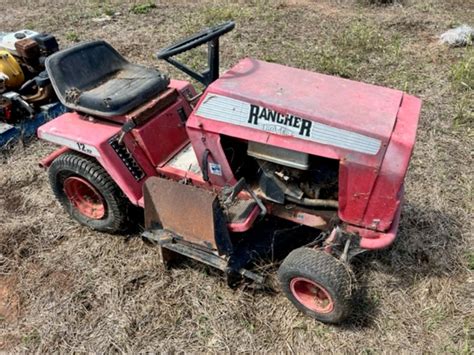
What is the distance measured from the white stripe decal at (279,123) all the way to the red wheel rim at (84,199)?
4.01 feet

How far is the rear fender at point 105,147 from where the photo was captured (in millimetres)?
2936

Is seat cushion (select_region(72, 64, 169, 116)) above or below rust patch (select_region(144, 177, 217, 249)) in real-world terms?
above

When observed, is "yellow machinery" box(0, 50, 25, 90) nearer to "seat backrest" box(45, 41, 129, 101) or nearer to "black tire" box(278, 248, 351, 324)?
"seat backrest" box(45, 41, 129, 101)

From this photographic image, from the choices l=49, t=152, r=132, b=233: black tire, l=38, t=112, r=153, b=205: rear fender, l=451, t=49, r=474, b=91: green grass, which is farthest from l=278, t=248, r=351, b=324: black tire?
l=451, t=49, r=474, b=91: green grass

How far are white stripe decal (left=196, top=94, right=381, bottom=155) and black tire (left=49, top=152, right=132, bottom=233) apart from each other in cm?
88

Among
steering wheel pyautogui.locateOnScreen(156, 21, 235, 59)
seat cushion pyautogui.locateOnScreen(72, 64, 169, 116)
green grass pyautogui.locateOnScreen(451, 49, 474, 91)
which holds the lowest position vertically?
green grass pyautogui.locateOnScreen(451, 49, 474, 91)

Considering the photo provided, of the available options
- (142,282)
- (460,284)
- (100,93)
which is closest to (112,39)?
(100,93)

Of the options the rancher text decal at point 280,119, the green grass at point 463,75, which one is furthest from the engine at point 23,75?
the green grass at point 463,75

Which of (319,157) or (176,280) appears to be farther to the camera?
(176,280)

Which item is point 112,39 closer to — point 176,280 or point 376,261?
point 176,280

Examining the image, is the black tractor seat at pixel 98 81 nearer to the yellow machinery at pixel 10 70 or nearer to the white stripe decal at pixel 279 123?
the white stripe decal at pixel 279 123

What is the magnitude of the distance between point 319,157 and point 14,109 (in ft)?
10.4

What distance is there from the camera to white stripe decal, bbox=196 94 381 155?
92.8 inches

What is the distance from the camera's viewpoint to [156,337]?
107 inches
